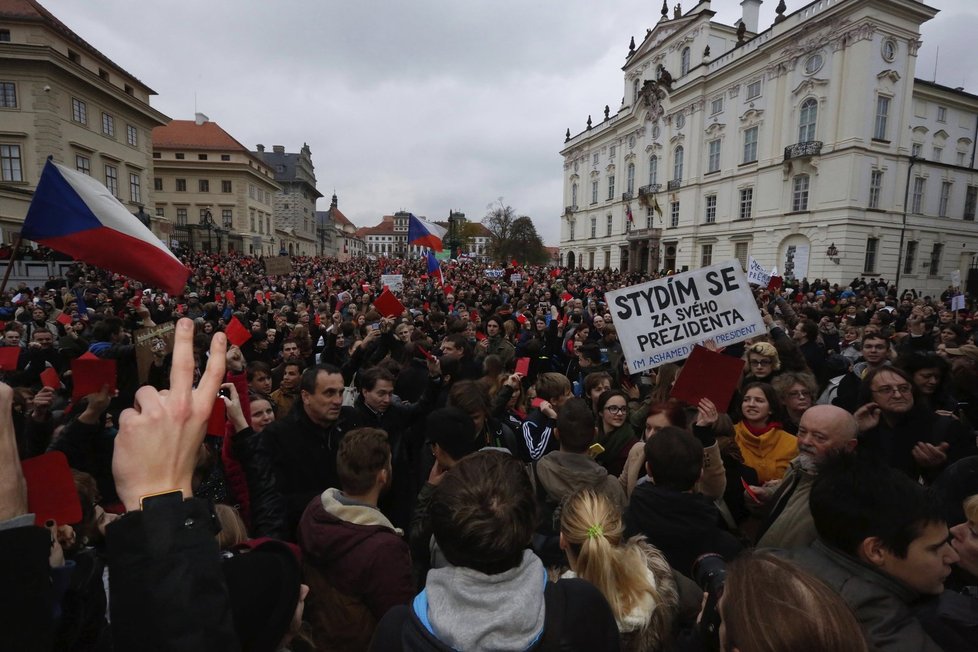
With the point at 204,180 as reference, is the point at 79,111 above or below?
below

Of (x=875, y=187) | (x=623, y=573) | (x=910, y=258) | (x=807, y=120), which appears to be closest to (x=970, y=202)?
(x=910, y=258)

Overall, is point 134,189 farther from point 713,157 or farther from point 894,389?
point 894,389

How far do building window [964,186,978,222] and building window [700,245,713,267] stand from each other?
51.8 feet

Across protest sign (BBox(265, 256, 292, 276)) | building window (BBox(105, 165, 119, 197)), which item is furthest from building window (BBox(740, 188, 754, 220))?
building window (BBox(105, 165, 119, 197))

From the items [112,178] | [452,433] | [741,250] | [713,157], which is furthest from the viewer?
[713,157]

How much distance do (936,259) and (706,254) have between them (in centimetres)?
1363

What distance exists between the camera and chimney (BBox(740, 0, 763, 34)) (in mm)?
36969

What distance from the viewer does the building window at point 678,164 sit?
1545 inches

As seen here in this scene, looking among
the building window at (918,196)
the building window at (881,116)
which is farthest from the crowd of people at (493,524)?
the building window at (918,196)

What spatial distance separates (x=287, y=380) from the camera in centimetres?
488

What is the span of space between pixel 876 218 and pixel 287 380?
34.5 m

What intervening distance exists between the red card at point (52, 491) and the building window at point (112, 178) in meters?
42.6

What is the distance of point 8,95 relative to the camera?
29.2 m

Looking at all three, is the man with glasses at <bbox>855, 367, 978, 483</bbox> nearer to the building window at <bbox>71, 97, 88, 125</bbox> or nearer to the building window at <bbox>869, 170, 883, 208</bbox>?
the building window at <bbox>869, 170, 883, 208</bbox>
